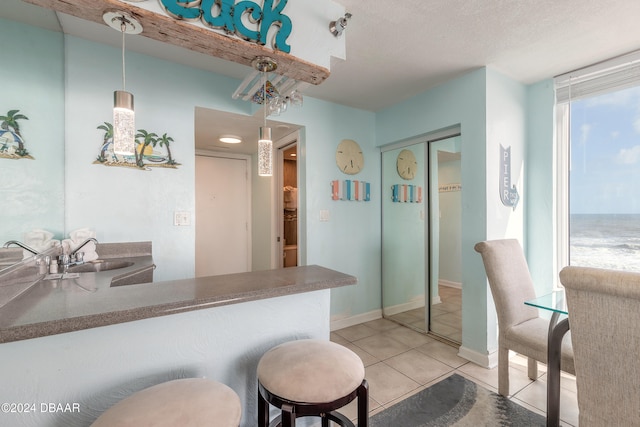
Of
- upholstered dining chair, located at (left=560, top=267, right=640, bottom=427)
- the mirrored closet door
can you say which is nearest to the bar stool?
upholstered dining chair, located at (left=560, top=267, right=640, bottom=427)

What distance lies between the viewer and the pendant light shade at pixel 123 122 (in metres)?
1.08

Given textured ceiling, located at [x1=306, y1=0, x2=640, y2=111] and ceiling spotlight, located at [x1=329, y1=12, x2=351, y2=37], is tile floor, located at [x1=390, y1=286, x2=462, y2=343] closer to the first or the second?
textured ceiling, located at [x1=306, y1=0, x2=640, y2=111]

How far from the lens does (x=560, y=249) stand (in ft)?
8.27

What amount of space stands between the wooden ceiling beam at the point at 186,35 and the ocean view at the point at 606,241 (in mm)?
2499

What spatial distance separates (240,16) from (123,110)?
0.65 meters

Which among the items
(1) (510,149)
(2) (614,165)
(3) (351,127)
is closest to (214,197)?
(3) (351,127)

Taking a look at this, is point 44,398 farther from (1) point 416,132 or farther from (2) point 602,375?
(1) point 416,132

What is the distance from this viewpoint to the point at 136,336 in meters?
1.04

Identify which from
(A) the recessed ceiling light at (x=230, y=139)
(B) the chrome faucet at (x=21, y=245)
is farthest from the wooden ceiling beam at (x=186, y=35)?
(A) the recessed ceiling light at (x=230, y=139)

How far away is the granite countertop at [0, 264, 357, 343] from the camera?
0.79m

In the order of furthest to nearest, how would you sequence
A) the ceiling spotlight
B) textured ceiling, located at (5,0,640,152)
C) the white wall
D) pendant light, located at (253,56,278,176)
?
textured ceiling, located at (5,0,640,152) < the ceiling spotlight < pendant light, located at (253,56,278,176) < the white wall

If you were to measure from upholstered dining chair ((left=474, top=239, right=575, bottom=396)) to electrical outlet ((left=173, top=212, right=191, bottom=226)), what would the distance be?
7.11 feet

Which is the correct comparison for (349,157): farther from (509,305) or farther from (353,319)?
(509,305)

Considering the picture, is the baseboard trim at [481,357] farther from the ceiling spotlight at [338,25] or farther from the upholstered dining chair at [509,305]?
the ceiling spotlight at [338,25]
